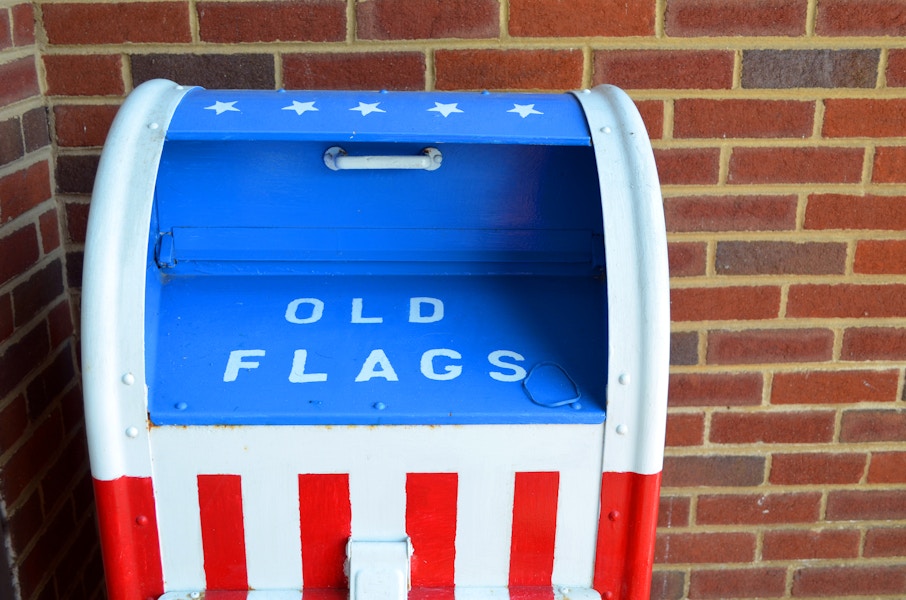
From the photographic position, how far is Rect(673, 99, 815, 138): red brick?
1802 mm

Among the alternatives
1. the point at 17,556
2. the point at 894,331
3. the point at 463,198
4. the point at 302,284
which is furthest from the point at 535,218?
the point at 17,556

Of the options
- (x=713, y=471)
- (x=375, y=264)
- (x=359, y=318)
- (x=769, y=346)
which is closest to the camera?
(x=359, y=318)

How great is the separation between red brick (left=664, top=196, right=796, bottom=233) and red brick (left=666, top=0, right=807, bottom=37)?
334 mm

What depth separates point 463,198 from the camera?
1.48 meters

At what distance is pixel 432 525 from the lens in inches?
50.7

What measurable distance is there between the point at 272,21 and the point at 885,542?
1865 mm

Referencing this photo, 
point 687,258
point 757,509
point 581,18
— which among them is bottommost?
point 757,509

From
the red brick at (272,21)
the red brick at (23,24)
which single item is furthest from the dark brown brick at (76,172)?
the red brick at (272,21)

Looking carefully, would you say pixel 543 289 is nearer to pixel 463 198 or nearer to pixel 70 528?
pixel 463 198

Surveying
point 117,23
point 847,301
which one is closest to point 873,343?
point 847,301

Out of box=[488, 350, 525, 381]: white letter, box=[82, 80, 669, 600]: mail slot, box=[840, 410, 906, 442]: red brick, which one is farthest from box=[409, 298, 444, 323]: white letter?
box=[840, 410, 906, 442]: red brick

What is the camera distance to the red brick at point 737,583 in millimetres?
2176

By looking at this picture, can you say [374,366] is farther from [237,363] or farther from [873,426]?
[873,426]

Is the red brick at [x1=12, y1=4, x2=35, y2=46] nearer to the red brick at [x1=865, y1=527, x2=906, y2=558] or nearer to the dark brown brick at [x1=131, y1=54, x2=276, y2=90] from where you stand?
the dark brown brick at [x1=131, y1=54, x2=276, y2=90]
